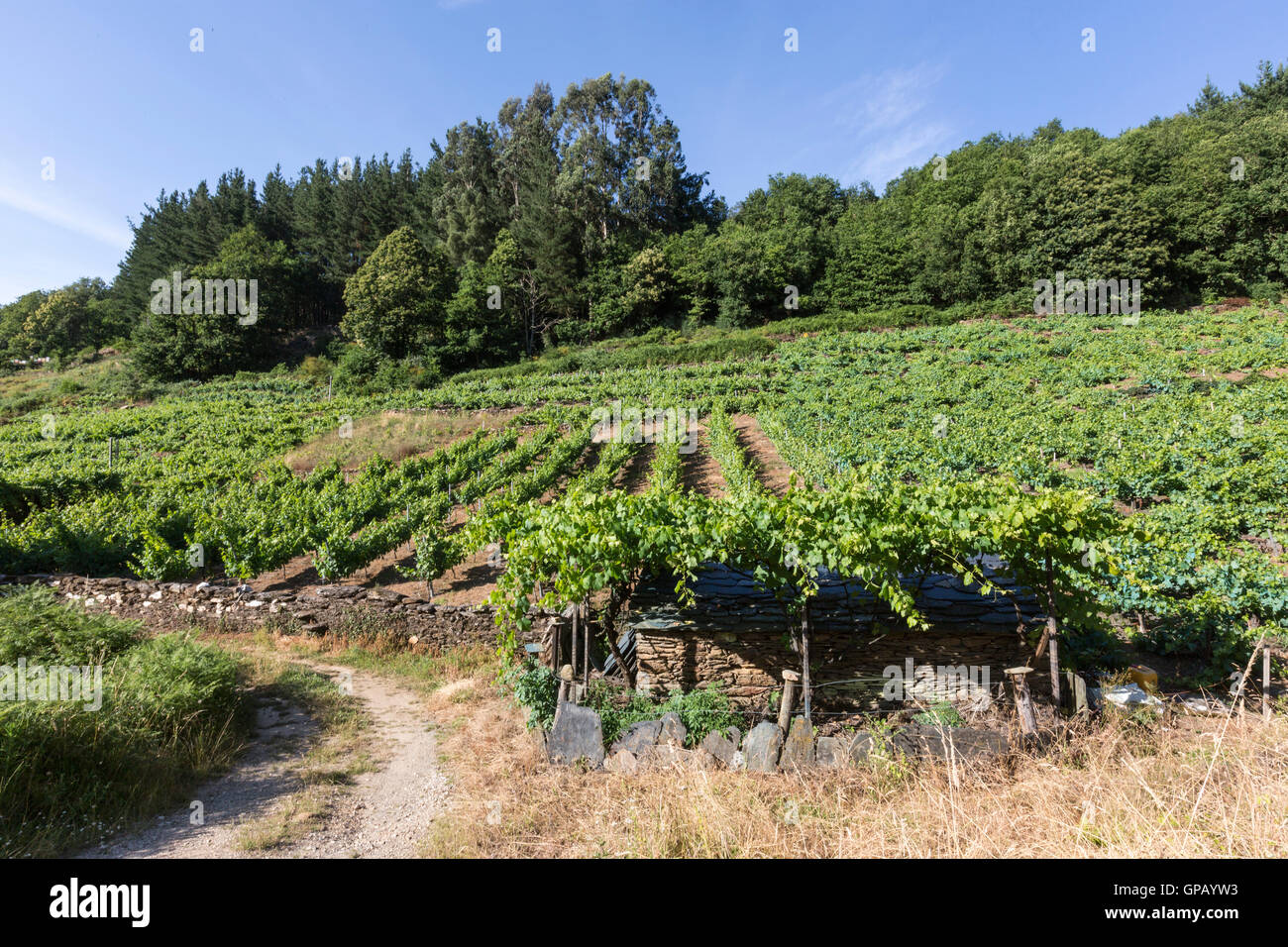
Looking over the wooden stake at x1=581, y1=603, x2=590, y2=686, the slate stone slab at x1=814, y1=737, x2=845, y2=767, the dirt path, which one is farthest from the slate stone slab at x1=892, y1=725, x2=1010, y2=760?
the dirt path

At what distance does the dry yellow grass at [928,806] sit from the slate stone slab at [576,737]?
0.21m

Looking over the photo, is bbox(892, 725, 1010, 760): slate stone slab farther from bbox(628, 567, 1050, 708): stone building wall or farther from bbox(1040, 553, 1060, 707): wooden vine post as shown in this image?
bbox(628, 567, 1050, 708): stone building wall

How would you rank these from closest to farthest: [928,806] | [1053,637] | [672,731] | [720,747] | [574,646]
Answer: [928,806]
[720,747]
[1053,637]
[672,731]
[574,646]

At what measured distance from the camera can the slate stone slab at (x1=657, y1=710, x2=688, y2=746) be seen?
6.01 meters

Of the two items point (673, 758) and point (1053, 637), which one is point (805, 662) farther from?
point (1053, 637)

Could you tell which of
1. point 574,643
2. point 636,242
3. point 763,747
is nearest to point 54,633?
point 574,643

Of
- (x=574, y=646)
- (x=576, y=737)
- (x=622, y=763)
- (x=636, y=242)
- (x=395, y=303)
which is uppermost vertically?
(x=636, y=242)

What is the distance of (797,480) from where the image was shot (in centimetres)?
1670

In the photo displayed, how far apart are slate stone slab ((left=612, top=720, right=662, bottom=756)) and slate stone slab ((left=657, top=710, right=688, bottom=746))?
0.06 meters

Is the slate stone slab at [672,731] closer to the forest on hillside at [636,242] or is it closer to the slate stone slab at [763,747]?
the slate stone slab at [763,747]

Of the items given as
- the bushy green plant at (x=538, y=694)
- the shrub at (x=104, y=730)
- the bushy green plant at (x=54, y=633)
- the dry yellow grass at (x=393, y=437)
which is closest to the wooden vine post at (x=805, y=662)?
the bushy green plant at (x=538, y=694)

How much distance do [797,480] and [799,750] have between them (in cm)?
1170

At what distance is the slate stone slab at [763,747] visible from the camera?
18.4ft
